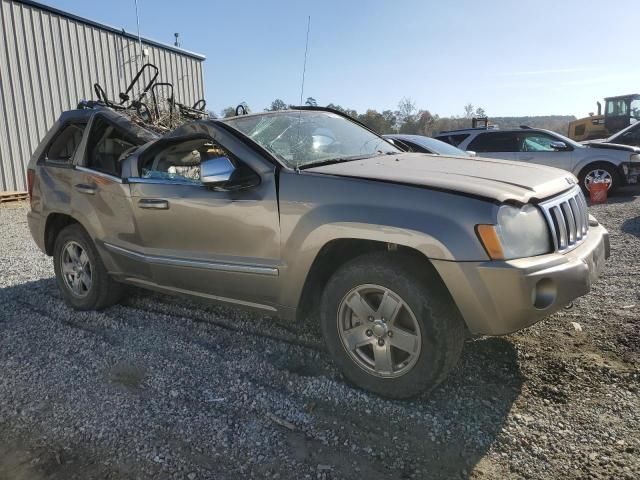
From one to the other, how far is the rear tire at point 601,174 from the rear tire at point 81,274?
10205 millimetres

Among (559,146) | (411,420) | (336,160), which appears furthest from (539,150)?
(411,420)

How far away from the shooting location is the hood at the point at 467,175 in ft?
9.02

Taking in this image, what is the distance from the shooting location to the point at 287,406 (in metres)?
2.98

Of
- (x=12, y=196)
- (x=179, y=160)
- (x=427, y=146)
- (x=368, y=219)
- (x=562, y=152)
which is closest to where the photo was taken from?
(x=368, y=219)

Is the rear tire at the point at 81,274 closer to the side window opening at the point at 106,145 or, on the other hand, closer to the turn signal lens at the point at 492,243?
the side window opening at the point at 106,145

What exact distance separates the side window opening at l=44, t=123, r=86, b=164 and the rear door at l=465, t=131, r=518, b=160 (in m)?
8.82

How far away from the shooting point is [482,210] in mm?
2580

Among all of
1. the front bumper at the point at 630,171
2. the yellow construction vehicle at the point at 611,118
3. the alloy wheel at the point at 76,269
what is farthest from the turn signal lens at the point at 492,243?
the yellow construction vehicle at the point at 611,118

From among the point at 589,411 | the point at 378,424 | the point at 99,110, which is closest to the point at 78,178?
the point at 99,110

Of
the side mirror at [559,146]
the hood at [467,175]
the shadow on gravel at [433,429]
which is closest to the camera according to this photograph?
the shadow on gravel at [433,429]

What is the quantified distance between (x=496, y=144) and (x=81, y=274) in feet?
31.3

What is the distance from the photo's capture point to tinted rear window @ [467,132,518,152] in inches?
453

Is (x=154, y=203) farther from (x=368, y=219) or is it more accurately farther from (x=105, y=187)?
(x=368, y=219)

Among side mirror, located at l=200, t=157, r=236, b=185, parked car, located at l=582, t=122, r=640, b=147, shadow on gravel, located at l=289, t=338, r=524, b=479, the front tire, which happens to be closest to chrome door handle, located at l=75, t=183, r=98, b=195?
side mirror, located at l=200, t=157, r=236, b=185
